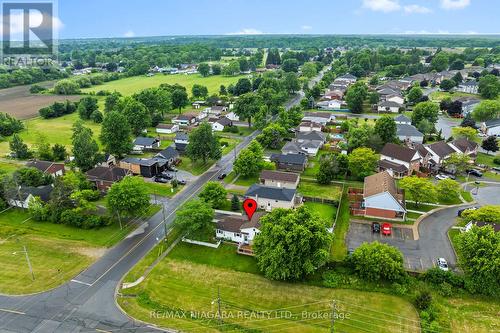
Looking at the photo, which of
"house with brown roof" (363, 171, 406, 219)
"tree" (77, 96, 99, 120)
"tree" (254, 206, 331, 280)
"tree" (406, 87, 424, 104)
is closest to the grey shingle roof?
"house with brown roof" (363, 171, 406, 219)

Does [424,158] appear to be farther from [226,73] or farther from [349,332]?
[226,73]

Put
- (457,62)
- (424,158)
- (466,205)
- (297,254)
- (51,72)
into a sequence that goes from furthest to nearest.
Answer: (51,72) → (457,62) → (424,158) → (466,205) → (297,254)

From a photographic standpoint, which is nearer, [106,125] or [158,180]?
[158,180]

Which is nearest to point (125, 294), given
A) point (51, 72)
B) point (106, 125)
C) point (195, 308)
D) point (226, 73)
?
Result: point (195, 308)

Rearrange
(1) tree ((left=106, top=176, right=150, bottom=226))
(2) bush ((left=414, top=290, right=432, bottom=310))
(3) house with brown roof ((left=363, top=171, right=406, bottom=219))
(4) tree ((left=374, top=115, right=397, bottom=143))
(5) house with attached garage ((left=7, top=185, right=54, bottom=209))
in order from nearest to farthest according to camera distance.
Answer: (2) bush ((left=414, top=290, right=432, bottom=310))
(1) tree ((left=106, top=176, right=150, bottom=226))
(3) house with brown roof ((left=363, top=171, right=406, bottom=219))
(5) house with attached garage ((left=7, top=185, right=54, bottom=209))
(4) tree ((left=374, top=115, right=397, bottom=143))

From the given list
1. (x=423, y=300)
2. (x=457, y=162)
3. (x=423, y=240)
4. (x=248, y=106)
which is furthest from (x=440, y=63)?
(x=423, y=300)

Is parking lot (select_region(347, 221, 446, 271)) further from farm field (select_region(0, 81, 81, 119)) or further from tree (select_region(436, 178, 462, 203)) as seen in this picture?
farm field (select_region(0, 81, 81, 119))

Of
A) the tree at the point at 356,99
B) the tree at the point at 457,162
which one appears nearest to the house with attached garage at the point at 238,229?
the tree at the point at 457,162
